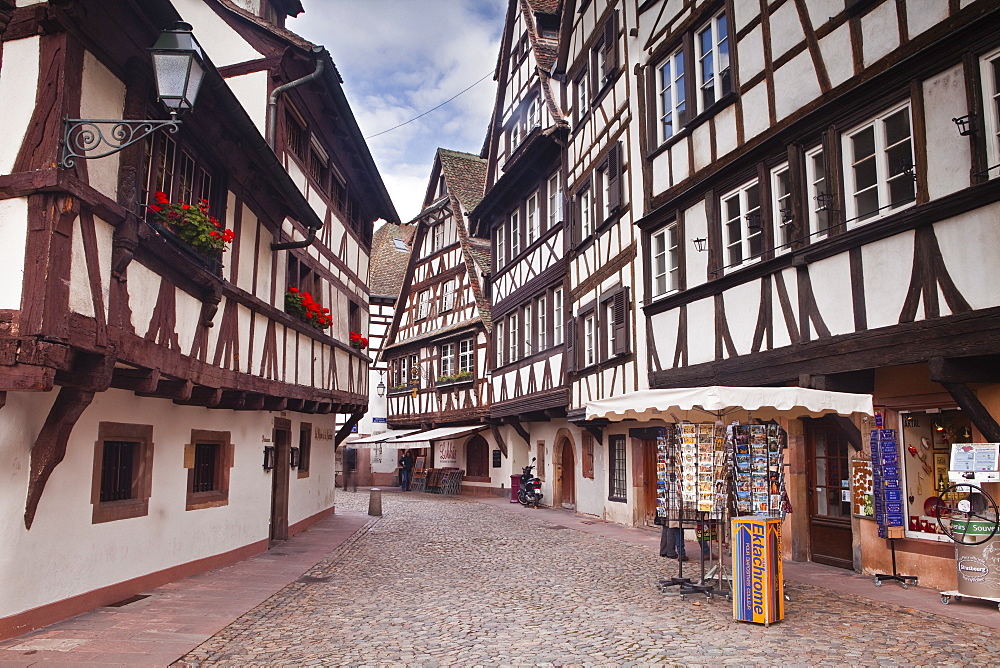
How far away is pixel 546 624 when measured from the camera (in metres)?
7.86

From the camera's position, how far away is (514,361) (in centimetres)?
2397

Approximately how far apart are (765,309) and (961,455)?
309cm

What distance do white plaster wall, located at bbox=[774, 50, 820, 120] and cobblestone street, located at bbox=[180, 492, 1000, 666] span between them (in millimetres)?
5934

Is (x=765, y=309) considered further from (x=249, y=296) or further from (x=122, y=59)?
(x=122, y=59)

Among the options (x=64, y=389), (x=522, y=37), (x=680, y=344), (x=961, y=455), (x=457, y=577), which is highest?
(x=522, y=37)

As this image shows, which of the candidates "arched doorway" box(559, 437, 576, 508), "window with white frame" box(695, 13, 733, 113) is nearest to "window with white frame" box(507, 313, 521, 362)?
"arched doorway" box(559, 437, 576, 508)

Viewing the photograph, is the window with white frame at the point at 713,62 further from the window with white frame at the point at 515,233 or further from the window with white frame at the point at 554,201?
the window with white frame at the point at 515,233

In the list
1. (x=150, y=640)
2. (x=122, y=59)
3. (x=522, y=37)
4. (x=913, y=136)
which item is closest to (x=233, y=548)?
(x=150, y=640)

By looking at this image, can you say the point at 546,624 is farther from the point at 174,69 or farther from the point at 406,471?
the point at 406,471

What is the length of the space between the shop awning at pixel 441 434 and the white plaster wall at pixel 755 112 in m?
17.6

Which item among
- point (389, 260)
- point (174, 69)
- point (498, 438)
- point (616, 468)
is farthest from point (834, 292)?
point (389, 260)

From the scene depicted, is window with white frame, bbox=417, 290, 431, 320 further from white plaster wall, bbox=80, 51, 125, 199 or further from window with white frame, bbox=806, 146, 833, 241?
white plaster wall, bbox=80, 51, 125, 199

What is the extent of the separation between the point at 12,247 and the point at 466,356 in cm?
2375

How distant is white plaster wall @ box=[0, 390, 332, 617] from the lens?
21.9 feet
